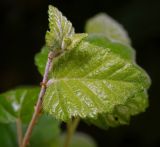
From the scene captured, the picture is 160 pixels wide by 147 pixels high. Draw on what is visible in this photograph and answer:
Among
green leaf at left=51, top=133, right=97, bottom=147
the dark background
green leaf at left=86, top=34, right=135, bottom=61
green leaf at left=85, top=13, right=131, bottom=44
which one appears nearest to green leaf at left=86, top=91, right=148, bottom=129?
green leaf at left=86, top=34, right=135, bottom=61

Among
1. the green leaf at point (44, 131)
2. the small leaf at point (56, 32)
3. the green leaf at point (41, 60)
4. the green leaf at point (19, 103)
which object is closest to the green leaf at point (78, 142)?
the green leaf at point (44, 131)

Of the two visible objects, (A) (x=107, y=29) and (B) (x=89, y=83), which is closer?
(B) (x=89, y=83)

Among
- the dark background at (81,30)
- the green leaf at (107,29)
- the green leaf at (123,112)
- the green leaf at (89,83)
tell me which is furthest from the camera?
the dark background at (81,30)

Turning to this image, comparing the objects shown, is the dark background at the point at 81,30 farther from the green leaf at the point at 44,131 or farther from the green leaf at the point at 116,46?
the green leaf at the point at 116,46

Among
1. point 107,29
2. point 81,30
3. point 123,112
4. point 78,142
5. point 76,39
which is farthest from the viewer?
point 81,30

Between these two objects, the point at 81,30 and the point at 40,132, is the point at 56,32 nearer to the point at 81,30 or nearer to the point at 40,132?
the point at 40,132

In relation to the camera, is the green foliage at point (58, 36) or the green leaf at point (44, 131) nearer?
the green foliage at point (58, 36)

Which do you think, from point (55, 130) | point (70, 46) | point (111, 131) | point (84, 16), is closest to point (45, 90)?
point (70, 46)

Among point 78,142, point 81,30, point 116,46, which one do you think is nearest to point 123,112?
point 116,46
